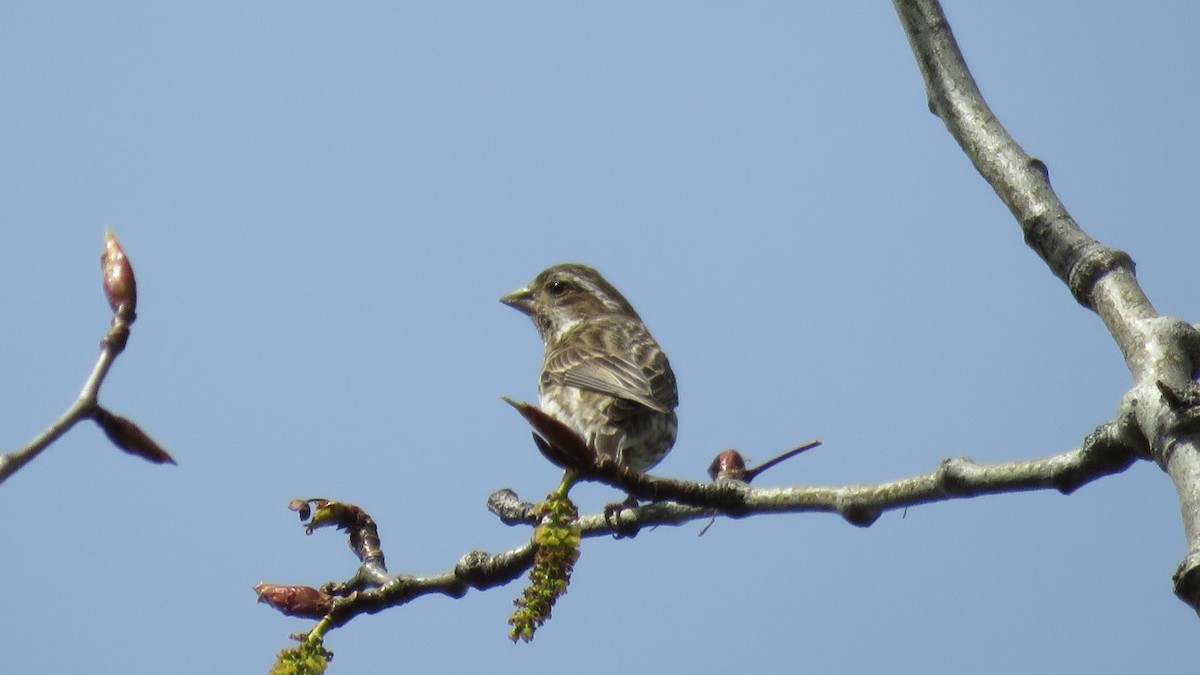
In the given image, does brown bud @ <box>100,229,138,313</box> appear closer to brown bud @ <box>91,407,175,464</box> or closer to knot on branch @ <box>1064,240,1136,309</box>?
brown bud @ <box>91,407,175,464</box>

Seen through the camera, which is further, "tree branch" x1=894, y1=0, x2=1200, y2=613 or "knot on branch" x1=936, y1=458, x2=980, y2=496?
"knot on branch" x1=936, y1=458, x2=980, y2=496

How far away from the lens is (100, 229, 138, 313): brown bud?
2.98 metres

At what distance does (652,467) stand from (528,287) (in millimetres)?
3587

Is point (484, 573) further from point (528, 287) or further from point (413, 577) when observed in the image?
point (528, 287)

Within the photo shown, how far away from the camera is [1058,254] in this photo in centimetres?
396

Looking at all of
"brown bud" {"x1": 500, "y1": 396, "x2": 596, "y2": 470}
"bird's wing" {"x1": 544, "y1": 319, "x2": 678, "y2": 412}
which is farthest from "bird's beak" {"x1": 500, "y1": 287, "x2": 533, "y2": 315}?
"brown bud" {"x1": 500, "y1": 396, "x2": 596, "y2": 470}

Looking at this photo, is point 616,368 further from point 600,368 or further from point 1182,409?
point 1182,409

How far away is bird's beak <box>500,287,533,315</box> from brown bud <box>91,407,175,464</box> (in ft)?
28.2

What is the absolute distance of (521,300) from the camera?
454 inches

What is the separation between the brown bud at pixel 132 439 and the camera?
2836mm

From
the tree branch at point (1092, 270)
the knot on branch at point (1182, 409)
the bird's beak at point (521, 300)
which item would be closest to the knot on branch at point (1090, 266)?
the tree branch at point (1092, 270)

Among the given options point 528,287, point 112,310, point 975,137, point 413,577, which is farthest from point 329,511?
point 528,287

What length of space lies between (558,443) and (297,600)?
4.23 ft

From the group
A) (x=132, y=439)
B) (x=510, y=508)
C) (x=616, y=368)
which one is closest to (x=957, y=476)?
(x=132, y=439)
